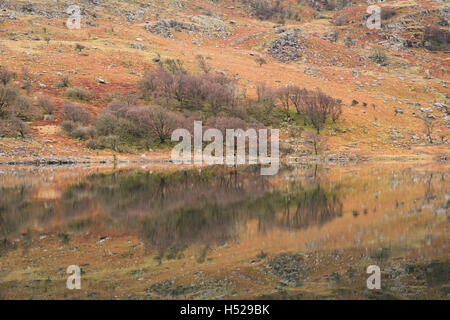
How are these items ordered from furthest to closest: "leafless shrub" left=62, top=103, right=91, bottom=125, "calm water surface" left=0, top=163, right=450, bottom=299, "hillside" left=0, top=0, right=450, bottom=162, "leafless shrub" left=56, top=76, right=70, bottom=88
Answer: "leafless shrub" left=56, top=76, right=70, bottom=88, "hillside" left=0, top=0, right=450, bottom=162, "leafless shrub" left=62, top=103, right=91, bottom=125, "calm water surface" left=0, top=163, right=450, bottom=299

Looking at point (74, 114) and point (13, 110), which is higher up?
point (13, 110)

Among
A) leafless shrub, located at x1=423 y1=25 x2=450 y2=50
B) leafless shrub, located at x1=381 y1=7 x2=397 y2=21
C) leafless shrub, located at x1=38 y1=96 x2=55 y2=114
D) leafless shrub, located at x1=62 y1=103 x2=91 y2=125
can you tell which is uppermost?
leafless shrub, located at x1=381 y1=7 x2=397 y2=21

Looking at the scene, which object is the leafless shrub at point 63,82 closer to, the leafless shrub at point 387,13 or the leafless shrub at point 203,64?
the leafless shrub at point 203,64

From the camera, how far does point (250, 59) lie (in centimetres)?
8988

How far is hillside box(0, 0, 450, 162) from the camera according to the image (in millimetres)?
54969

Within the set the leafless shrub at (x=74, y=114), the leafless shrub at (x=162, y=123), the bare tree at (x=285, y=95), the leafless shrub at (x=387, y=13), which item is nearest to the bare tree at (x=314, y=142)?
the bare tree at (x=285, y=95)

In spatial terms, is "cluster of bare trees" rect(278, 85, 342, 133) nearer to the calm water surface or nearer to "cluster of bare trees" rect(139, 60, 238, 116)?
"cluster of bare trees" rect(139, 60, 238, 116)

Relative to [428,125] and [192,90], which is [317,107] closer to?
[428,125]

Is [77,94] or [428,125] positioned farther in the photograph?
[428,125]

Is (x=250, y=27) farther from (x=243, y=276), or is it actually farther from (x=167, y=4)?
(x=243, y=276)

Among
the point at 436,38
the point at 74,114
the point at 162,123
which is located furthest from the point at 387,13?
the point at 74,114

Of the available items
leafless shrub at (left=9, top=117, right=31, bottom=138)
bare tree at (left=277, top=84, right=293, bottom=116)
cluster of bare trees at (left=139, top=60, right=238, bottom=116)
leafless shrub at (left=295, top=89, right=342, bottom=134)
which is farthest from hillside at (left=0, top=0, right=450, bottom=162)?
cluster of bare trees at (left=139, top=60, right=238, bottom=116)

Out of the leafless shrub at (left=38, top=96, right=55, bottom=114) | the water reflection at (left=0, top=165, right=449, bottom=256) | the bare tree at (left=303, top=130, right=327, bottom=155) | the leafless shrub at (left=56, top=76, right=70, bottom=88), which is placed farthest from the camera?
the leafless shrub at (left=56, top=76, right=70, bottom=88)

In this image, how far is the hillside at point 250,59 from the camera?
54969 millimetres
